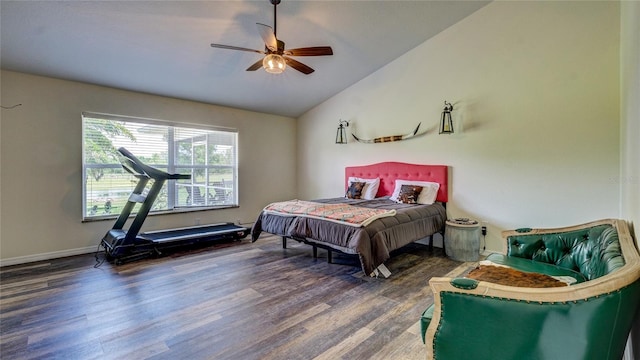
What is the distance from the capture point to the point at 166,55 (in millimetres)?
3838

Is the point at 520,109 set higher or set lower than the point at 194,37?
lower

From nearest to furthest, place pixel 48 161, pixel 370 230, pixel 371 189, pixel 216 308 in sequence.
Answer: pixel 216 308 < pixel 370 230 < pixel 48 161 < pixel 371 189

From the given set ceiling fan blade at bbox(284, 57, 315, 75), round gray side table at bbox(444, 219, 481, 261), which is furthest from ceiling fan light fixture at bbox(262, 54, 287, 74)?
round gray side table at bbox(444, 219, 481, 261)

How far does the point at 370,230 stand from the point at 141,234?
12.2 feet

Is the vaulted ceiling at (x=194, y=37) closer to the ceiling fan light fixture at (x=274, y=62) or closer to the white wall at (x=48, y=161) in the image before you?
the white wall at (x=48, y=161)

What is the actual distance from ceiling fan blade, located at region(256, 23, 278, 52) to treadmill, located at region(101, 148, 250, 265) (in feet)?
7.43

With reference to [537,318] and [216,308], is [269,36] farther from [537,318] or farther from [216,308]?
[537,318]

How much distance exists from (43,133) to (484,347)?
18.0 feet

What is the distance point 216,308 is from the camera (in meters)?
2.64

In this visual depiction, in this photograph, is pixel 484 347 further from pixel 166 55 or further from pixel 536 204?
pixel 166 55

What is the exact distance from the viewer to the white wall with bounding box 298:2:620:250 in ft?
10.9

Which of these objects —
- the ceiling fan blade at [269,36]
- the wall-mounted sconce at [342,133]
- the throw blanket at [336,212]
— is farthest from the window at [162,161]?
the ceiling fan blade at [269,36]

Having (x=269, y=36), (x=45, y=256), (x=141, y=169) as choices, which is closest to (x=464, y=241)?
(x=269, y=36)

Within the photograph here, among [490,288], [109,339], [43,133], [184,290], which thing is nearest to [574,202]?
[490,288]
